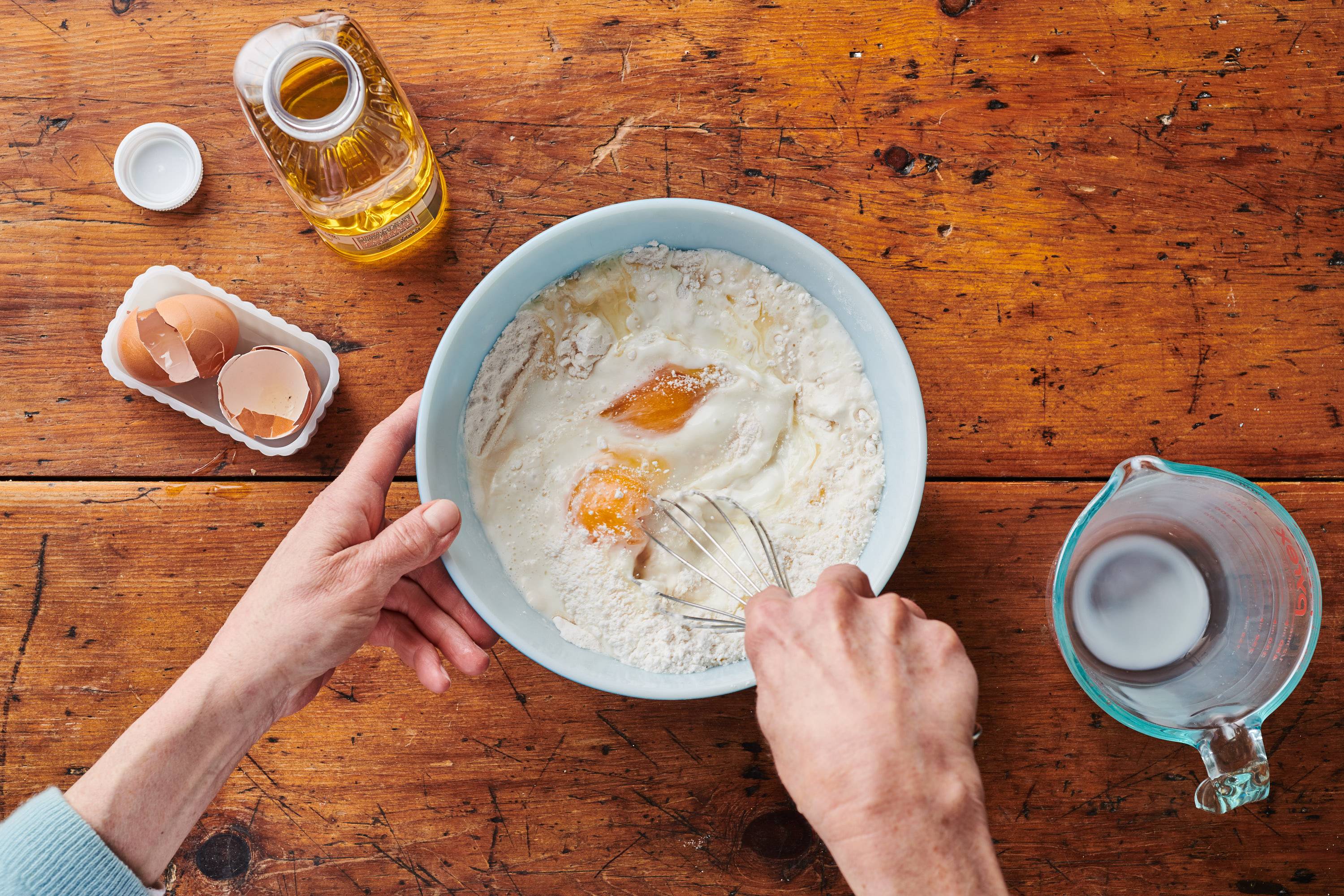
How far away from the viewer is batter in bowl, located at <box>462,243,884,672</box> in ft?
2.88

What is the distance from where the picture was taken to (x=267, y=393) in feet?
2.97

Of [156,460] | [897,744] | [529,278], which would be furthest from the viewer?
[156,460]

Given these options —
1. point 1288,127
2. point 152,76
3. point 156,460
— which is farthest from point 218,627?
point 1288,127

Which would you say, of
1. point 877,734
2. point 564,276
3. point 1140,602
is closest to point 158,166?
point 564,276

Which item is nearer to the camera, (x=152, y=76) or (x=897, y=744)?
(x=897, y=744)

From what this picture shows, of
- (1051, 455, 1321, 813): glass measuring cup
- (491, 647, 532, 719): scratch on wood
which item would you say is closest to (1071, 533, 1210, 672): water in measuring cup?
(1051, 455, 1321, 813): glass measuring cup

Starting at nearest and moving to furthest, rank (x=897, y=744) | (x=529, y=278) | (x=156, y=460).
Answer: (x=897, y=744)
(x=529, y=278)
(x=156, y=460)

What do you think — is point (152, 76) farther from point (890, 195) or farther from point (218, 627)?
point (890, 195)

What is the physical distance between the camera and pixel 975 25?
0.98 metres

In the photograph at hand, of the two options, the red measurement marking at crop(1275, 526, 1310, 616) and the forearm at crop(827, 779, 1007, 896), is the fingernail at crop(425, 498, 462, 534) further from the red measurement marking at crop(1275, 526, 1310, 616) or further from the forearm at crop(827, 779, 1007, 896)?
the red measurement marking at crop(1275, 526, 1310, 616)

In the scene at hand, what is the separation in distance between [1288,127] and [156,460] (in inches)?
56.0

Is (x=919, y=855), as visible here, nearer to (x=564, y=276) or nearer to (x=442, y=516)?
(x=442, y=516)

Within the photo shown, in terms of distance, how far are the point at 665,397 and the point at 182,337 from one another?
53 centimetres

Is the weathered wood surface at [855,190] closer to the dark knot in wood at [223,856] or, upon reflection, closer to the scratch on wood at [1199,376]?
the scratch on wood at [1199,376]
